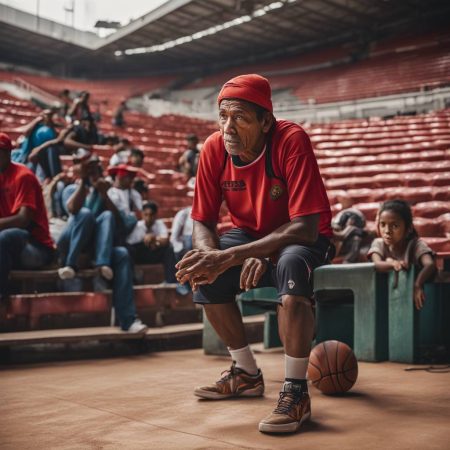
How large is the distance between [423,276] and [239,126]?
71.4 inches

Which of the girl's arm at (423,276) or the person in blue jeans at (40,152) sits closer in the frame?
the girl's arm at (423,276)

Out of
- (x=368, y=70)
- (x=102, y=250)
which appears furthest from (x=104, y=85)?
(x=102, y=250)

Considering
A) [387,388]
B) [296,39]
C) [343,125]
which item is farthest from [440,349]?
[296,39]

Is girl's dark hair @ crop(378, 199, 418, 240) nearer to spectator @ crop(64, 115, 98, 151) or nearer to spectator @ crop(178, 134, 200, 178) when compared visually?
spectator @ crop(64, 115, 98, 151)

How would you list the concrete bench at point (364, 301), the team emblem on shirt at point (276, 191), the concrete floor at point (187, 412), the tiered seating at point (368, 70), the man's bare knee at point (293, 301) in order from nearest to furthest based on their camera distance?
1. the concrete floor at point (187, 412)
2. the man's bare knee at point (293, 301)
3. the team emblem on shirt at point (276, 191)
4. the concrete bench at point (364, 301)
5. the tiered seating at point (368, 70)

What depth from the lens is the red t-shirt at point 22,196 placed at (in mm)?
4359

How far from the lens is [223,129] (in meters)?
2.64

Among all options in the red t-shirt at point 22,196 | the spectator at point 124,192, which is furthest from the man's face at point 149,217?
the red t-shirt at point 22,196

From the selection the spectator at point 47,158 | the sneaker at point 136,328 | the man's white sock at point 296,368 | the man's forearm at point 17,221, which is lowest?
the sneaker at point 136,328

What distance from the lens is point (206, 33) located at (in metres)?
24.8

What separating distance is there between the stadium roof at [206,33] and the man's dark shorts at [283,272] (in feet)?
64.3

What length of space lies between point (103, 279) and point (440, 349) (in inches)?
93.7

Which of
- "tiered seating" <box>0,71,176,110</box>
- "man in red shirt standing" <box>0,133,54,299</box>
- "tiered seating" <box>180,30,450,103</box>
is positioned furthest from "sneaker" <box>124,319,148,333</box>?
"tiered seating" <box>0,71,176,110</box>

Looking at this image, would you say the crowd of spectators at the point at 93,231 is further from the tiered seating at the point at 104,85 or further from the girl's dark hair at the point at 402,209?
the tiered seating at the point at 104,85
